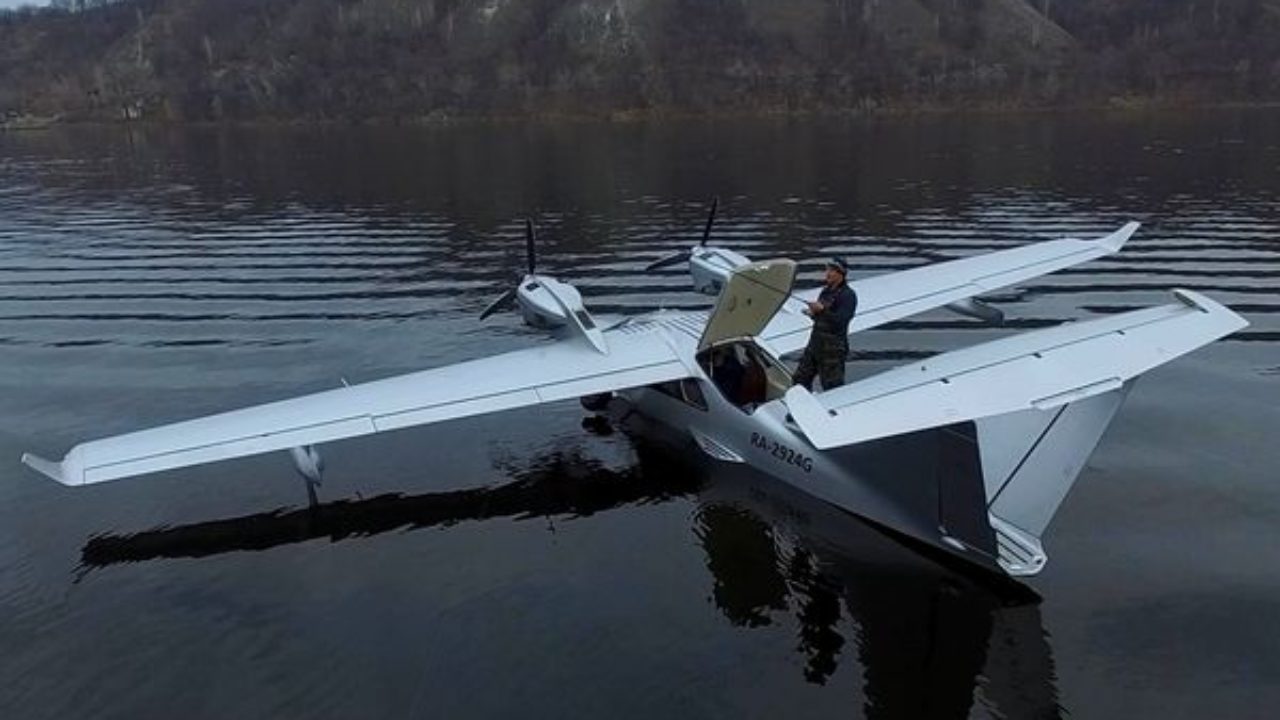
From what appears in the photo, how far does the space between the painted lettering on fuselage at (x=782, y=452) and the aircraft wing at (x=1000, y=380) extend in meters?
3.21

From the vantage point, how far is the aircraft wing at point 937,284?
2016 cm

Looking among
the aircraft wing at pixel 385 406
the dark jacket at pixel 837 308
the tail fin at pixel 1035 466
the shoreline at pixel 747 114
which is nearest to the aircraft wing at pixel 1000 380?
the tail fin at pixel 1035 466

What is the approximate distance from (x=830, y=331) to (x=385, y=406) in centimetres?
718

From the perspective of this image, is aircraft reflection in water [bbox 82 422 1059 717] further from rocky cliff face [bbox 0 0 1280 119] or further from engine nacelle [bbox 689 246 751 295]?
rocky cliff face [bbox 0 0 1280 119]

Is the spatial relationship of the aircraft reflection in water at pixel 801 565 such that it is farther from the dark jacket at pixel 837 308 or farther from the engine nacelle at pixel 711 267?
the engine nacelle at pixel 711 267

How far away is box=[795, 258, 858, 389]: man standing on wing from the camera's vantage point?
15.9 metres

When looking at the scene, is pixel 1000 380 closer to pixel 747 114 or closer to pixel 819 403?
pixel 819 403

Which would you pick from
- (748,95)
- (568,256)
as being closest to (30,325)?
(568,256)

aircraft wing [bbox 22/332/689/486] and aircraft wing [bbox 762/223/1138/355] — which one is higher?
aircraft wing [bbox 762/223/1138/355]

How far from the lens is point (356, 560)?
14.4 meters

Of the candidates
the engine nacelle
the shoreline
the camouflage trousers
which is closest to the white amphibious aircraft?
the camouflage trousers

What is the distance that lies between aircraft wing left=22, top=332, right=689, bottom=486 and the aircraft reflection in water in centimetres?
149

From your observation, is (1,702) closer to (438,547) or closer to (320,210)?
(438,547)

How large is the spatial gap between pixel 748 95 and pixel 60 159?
80.2 metres
